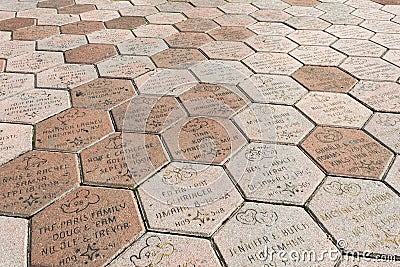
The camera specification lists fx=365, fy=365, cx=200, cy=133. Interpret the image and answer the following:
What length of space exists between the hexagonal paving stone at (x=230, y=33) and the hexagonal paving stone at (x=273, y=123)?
125 centimetres

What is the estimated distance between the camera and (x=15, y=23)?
3721 millimetres

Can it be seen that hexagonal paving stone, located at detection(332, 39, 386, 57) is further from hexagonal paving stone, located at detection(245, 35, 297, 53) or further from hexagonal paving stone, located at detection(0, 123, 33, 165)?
hexagonal paving stone, located at detection(0, 123, 33, 165)

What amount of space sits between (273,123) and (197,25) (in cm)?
189

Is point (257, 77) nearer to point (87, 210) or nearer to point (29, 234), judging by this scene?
point (87, 210)

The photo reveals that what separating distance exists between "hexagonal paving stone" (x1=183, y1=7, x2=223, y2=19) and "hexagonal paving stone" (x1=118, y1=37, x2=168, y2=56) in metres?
0.83

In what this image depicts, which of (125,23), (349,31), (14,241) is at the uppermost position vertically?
(349,31)

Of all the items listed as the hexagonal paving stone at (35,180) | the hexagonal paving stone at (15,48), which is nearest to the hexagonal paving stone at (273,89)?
the hexagonal paving stone at (35,180)

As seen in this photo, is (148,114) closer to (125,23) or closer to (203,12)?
(125,23)

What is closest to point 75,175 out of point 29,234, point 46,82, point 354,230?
point 29,234

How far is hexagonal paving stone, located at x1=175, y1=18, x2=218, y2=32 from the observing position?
3586mm

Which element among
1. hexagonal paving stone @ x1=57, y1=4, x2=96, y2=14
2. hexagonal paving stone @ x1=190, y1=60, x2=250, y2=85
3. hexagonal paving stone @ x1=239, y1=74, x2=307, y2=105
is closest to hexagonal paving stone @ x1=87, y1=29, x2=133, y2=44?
hexagonal paving stone @ x1=57, y1=4, x2=96, y2=14

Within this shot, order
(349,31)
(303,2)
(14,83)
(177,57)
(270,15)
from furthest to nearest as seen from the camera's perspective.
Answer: (303,2), (270,15), (349,31), (177,57), (14,83)

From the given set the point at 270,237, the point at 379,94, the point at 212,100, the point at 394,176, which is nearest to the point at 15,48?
the point at 212,100

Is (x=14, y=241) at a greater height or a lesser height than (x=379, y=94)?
lesser
